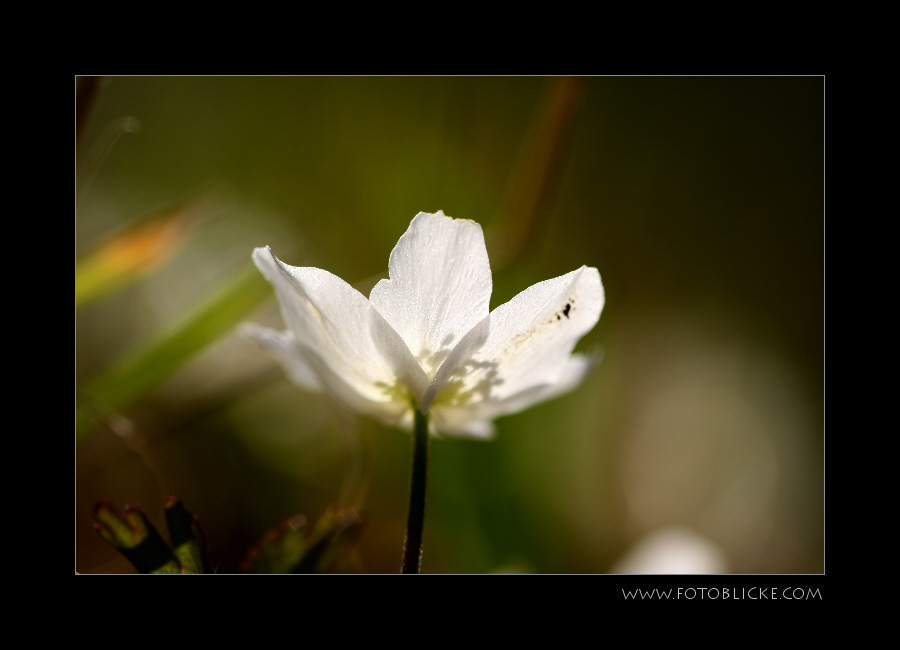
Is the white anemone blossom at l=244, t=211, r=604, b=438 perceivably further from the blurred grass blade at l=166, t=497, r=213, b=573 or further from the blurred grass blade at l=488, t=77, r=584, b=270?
the blurred grass blade at l=488, t=77, r=584, b=270

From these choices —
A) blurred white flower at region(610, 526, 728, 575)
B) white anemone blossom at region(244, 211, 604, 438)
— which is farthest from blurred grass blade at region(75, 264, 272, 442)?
blurred white flower at region(610, 526, 728, 575)

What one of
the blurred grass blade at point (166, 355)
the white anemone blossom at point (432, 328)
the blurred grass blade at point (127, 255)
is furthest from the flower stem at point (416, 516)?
the blurred grass blade at point (127, 255)

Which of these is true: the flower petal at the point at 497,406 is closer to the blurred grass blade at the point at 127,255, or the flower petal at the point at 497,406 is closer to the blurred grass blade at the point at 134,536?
the blurred grass blade at the point at 134,536

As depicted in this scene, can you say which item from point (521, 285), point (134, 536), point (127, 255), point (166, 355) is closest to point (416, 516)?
point (134, 536)

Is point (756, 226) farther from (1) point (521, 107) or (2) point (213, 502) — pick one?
(2) point (213, 502)

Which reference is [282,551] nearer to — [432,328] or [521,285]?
[432,328]
